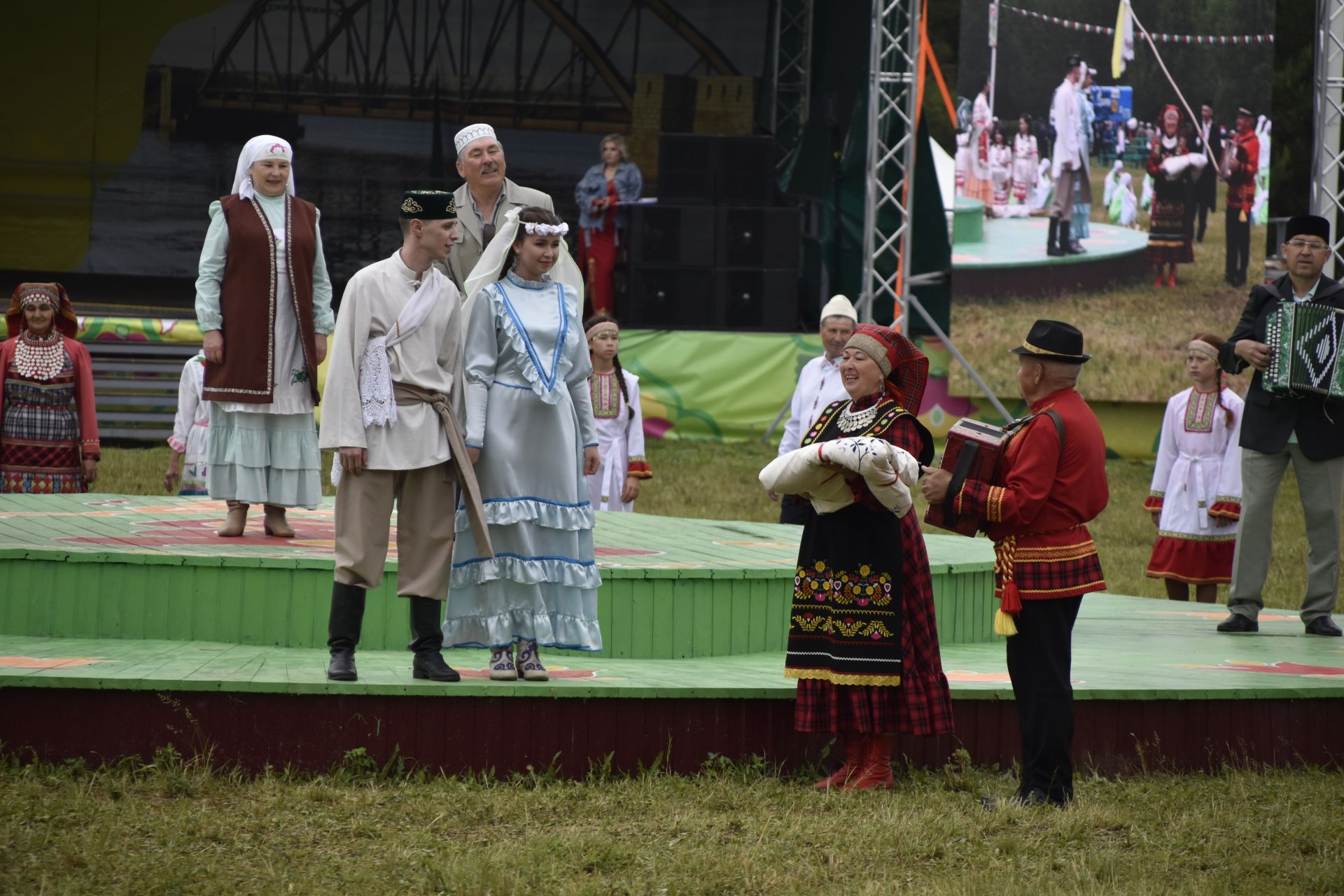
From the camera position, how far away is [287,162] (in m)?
6.13

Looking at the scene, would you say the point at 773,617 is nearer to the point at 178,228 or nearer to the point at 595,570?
the point at 595,570

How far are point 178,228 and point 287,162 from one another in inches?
413

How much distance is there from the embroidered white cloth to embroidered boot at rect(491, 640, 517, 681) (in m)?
0.92

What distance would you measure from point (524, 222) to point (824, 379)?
317cm

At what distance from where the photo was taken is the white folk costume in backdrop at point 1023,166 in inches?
527

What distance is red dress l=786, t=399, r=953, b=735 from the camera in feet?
14.9

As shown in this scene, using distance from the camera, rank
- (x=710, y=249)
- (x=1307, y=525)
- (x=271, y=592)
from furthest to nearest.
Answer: (x=710, y=249) → (x=1307, y=525) → (x=271, y=592)

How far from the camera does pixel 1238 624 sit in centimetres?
683

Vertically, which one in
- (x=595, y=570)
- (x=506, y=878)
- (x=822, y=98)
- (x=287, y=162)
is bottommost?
(x=506, y=878)

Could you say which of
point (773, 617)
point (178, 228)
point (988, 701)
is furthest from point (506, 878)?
point (178, 228)

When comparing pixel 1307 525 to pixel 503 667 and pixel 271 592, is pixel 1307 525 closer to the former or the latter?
pixel 503 667

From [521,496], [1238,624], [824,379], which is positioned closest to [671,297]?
[824,379]

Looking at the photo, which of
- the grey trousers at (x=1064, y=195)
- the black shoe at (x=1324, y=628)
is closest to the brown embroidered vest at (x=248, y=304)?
Result: the black shoe at (x=1324, y=628)

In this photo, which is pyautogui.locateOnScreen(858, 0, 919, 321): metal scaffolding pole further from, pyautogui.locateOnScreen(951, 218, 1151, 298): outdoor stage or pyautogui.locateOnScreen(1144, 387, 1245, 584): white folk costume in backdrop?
pyautogui.locateOnScreen(1144, 387, 1245, 584): white folk costume in backdrop
